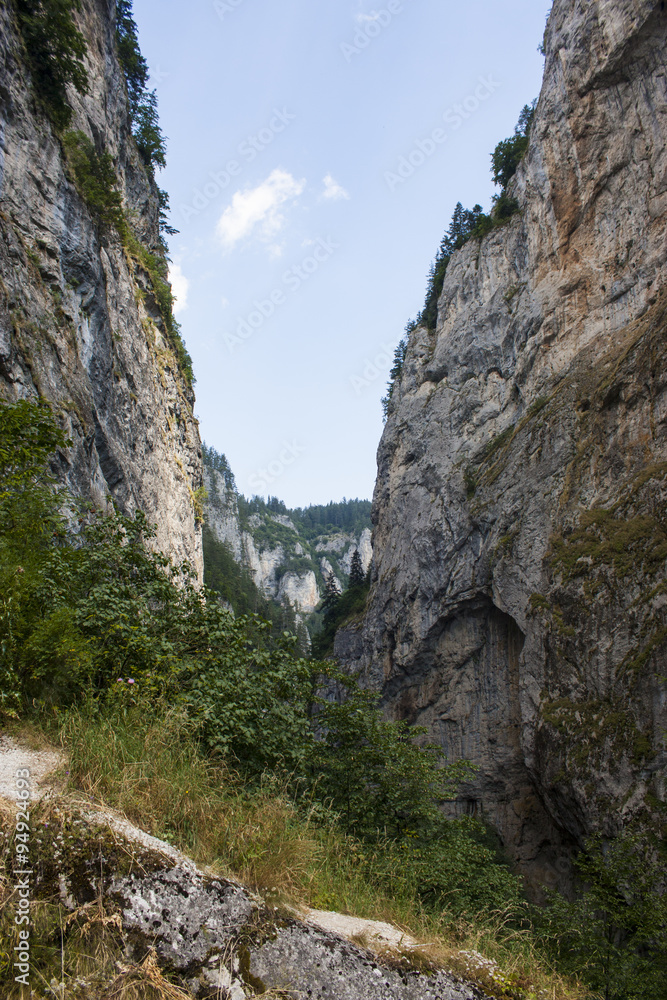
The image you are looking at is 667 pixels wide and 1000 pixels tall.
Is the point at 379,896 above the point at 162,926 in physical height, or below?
below

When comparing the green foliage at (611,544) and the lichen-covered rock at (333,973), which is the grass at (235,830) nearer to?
the lichen-covered rock at (333,973)

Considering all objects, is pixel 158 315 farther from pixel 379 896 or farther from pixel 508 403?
pixel 379 896

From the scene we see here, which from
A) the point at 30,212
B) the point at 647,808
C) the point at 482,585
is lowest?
the point at 647,808

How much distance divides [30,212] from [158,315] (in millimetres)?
14492

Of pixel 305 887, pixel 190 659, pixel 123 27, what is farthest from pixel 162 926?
pixel 123 27

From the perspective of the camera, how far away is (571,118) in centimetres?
2220

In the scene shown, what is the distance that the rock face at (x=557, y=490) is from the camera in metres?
13.2

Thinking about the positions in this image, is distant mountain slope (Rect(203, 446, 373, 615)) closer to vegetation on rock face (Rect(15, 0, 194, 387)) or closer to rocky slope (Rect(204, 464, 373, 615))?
rocky slope (Rect(204, 464, 373, 615))

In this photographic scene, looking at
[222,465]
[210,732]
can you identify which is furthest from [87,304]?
[222,465]

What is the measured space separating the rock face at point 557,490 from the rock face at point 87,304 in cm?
1219

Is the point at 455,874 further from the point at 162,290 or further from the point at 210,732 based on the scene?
the point at 162,290
